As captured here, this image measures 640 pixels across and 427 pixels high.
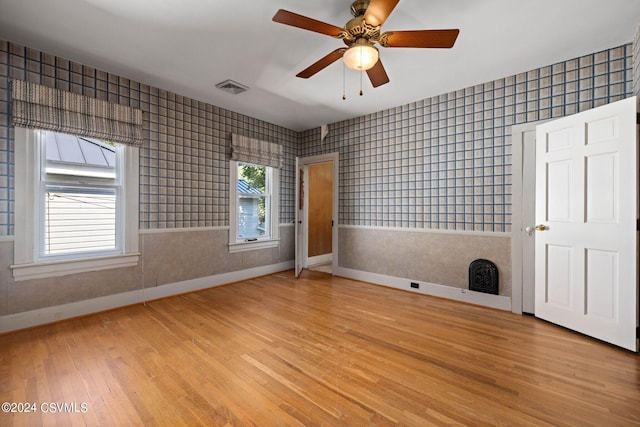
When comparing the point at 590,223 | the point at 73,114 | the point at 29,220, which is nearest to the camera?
the point at 590,223

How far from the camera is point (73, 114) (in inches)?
109

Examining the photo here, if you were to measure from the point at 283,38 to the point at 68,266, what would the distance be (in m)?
3.08

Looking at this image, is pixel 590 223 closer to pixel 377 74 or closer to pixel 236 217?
pixel 377 74

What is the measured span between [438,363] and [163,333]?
92.2 inches

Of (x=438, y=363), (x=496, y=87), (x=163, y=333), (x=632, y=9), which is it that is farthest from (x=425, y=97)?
(x=163, y=333)

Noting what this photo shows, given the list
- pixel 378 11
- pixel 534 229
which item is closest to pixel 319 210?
pixel 534 229

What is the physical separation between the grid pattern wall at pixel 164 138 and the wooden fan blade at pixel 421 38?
2872 mm

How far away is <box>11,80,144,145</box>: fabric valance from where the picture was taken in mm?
2514

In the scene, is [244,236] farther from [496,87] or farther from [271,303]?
[496,87]

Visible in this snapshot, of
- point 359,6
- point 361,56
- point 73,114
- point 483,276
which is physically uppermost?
point 359,6

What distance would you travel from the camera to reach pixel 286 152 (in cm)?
519

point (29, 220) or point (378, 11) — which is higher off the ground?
point (378, 11)

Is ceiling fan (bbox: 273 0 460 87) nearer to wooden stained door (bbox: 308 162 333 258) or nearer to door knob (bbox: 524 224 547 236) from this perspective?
door knob (bbox: 524 224 547 236)

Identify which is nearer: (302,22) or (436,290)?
(302,22)
